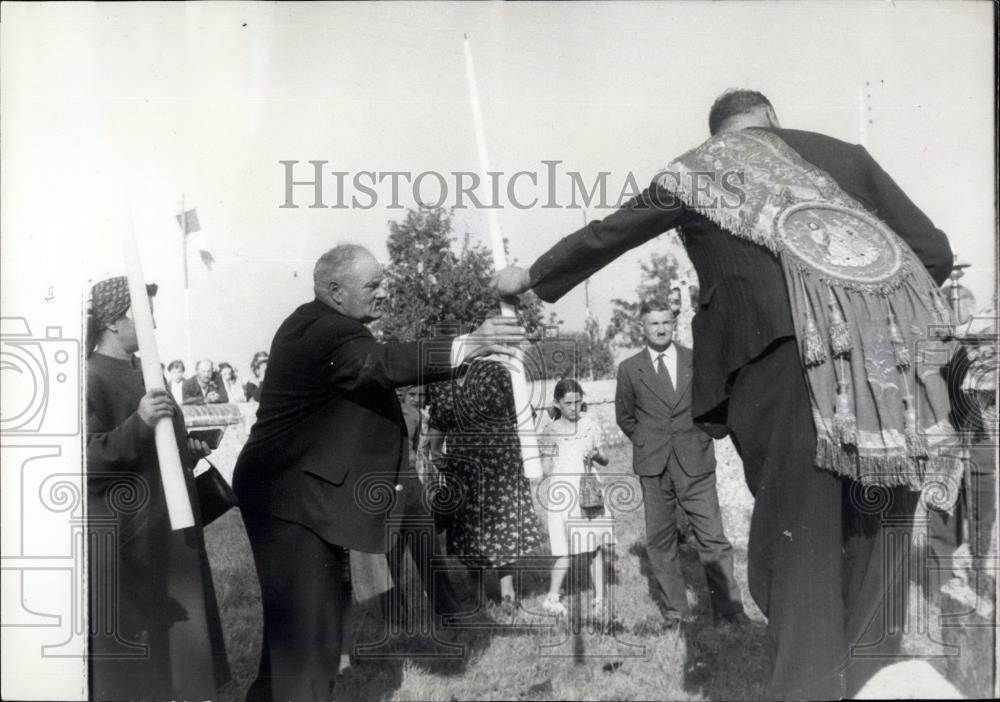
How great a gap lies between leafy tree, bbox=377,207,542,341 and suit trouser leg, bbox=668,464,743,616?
89 centimetres

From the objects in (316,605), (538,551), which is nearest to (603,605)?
(538,551)

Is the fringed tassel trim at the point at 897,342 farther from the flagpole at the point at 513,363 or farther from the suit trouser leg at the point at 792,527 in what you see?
the flagpole at the point at 513,363

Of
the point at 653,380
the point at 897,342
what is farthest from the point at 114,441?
the point at 897,342

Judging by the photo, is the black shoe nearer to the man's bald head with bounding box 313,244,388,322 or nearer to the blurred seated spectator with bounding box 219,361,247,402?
the man's bald head with bounding box 313,244,388,322

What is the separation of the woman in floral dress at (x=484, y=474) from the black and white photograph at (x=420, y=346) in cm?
1

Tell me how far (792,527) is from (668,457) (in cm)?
57

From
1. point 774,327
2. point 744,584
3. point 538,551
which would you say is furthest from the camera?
point 744,584

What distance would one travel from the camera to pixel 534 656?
3158mm

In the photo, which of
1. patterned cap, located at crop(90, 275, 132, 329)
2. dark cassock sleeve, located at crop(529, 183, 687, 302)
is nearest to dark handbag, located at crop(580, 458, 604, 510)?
dark cassock sleeve, located at crop(529, 183, 687, 302)

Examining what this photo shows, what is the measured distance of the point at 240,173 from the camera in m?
3.10

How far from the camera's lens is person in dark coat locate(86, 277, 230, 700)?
306 cm

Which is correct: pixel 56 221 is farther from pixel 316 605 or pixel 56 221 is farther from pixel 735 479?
pixel 735 479

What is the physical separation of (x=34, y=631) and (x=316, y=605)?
118cm

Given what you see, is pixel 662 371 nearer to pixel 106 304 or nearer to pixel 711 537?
pixel 711 537
